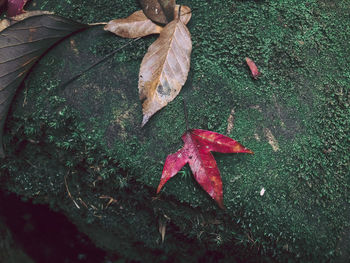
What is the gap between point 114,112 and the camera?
142 cm

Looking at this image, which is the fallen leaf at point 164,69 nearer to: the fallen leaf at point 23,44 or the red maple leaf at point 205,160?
the red maple leaf at point 205,160

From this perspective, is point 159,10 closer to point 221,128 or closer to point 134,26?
point 134,26

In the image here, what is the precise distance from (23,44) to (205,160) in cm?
109

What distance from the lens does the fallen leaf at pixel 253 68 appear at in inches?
56.1

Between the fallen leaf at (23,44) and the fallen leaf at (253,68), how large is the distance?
0.90 meters

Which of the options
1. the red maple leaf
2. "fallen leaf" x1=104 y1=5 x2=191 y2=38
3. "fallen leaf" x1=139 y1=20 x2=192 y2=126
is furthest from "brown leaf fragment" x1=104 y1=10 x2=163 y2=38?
the red maple leaf

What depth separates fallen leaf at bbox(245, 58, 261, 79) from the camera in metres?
1.42

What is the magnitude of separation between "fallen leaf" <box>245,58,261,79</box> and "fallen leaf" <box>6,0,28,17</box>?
127 cm

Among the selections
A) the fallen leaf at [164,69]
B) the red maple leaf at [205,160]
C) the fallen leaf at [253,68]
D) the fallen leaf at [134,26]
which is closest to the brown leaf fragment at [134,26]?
the fallen leaf at [134,26]

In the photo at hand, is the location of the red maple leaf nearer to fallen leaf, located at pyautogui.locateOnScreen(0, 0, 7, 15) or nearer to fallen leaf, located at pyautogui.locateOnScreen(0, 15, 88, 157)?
fallen leaf, located at pyautogui.locateOnScreen(0, 15, 88, 157)

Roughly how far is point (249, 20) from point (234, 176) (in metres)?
0.85

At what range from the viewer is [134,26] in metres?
1.42

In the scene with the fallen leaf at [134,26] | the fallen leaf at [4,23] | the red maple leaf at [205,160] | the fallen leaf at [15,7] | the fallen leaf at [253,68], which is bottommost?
the red maple leaf at [205,160]

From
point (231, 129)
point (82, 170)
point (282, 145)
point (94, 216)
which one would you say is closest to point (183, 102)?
point (231, 129)
